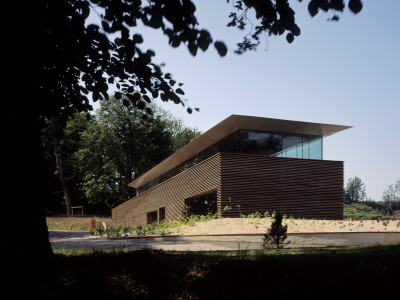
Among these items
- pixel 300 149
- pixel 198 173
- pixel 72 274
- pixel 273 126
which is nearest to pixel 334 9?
pixel 72 274

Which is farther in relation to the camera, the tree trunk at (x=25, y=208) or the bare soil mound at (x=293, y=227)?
A: the bare soil mound at (x=293, y=227)

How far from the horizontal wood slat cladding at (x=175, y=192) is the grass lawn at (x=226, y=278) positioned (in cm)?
1353

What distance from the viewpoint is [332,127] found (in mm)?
20156

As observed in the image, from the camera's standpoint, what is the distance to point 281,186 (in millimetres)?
19406

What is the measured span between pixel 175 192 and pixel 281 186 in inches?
361

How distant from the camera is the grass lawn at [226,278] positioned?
3.89 meters

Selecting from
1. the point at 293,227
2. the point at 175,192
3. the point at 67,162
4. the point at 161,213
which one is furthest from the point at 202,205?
the point at 67,162

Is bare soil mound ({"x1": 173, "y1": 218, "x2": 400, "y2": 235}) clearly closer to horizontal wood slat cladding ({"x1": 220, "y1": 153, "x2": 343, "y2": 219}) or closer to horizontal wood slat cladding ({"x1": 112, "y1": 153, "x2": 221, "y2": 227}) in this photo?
horizontal wood slat cladding ({"x1": 220, "y1": 153, "x2": 343, "y2": 219})

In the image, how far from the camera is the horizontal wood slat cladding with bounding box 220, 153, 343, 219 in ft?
60.6

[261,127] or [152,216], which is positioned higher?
[261,127]

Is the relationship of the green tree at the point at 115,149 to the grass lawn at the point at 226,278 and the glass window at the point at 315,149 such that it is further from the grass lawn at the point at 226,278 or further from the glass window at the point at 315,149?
the grass lawn at the point at 226,278

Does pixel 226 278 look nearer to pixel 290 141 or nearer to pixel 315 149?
pixel 290 141

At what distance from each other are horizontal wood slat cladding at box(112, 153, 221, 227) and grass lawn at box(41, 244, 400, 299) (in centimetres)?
1353

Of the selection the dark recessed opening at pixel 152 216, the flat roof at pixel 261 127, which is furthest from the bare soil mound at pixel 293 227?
the dark recessed opening at pixel 152 216
